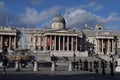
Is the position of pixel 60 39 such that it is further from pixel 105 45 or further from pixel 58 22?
pixel 105 45

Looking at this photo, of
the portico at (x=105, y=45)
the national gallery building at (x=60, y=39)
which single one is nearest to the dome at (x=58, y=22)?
the national gallery building at (x=60, y=39)

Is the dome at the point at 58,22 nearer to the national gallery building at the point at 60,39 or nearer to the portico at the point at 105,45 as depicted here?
the national gallery building at the point at 60,39

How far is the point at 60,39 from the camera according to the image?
12500 centimetres

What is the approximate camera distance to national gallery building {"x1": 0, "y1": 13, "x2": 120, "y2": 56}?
123125 mm

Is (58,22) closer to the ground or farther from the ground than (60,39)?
farther from the ground

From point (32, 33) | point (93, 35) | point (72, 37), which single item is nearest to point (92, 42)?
point (93, 35)

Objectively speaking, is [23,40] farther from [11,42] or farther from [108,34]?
[108,34]

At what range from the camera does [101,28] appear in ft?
483

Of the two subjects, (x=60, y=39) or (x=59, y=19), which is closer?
(x=60, y=39)

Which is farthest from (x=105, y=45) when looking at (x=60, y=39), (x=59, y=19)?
(x=59, y=19)

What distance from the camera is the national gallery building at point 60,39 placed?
123125 mm

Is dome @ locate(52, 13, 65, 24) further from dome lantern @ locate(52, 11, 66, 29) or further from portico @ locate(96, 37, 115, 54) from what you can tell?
portico @ locate(96, 37, 115, 54)

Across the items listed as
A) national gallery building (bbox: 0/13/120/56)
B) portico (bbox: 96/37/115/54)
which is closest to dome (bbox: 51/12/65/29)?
national gallery building (bbox: 0/13/120/56)

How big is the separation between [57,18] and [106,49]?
73.3 ft
